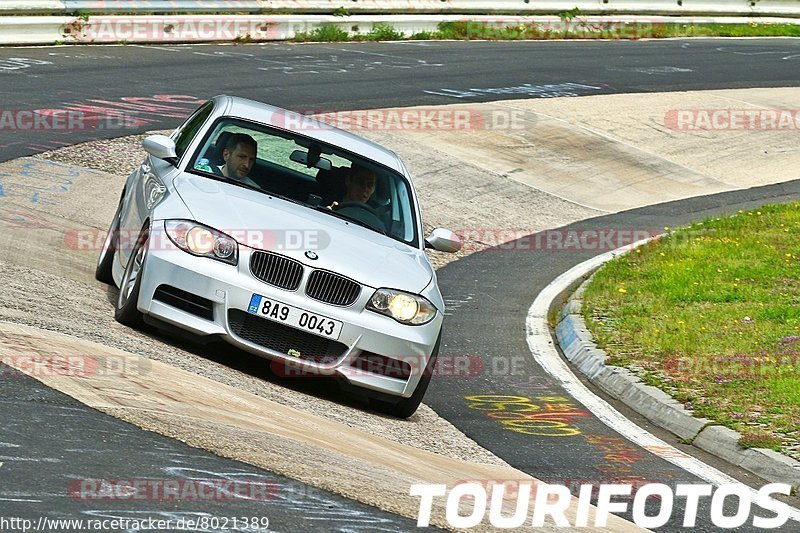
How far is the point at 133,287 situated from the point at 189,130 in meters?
1.95

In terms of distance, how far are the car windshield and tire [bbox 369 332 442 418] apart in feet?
3.72

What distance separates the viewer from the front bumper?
7.97 m

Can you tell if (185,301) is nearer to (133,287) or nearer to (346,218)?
(133,287)

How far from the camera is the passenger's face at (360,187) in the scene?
9.42 metres

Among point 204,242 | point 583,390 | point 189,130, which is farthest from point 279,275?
point 583,390

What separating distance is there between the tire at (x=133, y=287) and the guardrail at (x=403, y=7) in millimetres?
15757

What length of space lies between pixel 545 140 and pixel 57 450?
16262 mm

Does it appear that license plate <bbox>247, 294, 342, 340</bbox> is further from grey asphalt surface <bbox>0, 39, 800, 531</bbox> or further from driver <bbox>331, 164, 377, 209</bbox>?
driver <bbox>331, 164, 377, 209</bbox>

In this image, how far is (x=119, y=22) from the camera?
954 inches

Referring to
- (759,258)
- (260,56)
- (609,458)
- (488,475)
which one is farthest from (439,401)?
(260,56)

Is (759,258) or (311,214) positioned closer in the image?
(311,214)

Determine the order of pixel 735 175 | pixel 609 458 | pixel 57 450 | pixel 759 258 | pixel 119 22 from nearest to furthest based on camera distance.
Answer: pixel 57 450
pixel 609 458
pixel 759 258
pixel 735 175
pixel 119 22

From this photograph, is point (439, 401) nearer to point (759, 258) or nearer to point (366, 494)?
point (366, 494)

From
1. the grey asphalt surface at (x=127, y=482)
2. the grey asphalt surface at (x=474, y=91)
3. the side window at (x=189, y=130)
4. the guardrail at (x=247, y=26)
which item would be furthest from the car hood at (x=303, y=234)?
the guardrail at (x=247, y=26)
